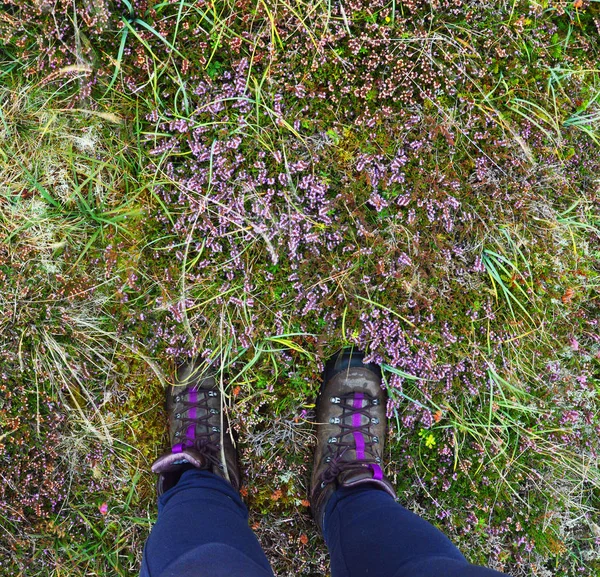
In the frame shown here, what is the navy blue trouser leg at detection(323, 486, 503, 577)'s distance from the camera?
2.30m

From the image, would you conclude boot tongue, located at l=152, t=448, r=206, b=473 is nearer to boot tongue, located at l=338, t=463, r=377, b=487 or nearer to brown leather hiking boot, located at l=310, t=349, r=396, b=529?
brown leather hiking boot, located at l=310, t=349, r=396, b=529

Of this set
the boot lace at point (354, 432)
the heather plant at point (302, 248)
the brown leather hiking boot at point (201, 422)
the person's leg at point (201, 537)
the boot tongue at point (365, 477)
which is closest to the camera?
the person's leg at point (201, 537)

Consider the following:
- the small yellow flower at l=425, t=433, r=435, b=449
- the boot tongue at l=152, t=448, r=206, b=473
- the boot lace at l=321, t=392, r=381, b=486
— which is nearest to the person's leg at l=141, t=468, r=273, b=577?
the boot tongue at l=152, t=448, r=206, b=473

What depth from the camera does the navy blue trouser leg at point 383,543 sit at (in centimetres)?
230

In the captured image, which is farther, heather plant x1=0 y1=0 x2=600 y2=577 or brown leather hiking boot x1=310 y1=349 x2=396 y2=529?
brown leather hiking boot x1=310 y1=349 x2=396 y2=529

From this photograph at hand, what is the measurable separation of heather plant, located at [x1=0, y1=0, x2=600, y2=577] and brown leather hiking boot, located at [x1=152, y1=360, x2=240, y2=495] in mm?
146

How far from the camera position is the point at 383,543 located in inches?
101

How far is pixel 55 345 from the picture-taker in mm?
3307

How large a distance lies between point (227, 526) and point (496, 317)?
238 centimetres

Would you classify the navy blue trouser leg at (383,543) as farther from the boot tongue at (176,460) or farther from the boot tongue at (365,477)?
the boot tongue at (176,460)

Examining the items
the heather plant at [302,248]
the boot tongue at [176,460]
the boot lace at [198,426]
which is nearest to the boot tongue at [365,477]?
the heather plant at [302,248]

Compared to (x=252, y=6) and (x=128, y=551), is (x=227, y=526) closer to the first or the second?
(x=128, y=551)

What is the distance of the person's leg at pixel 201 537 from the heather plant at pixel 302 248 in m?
0.54

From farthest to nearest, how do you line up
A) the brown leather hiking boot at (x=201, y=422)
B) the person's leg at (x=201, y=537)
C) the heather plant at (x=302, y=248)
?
the brown leather hiking boot at (x=201, y=422), the heather plant at (x=302, y=248), the person's leg at (x=201, y=537)
